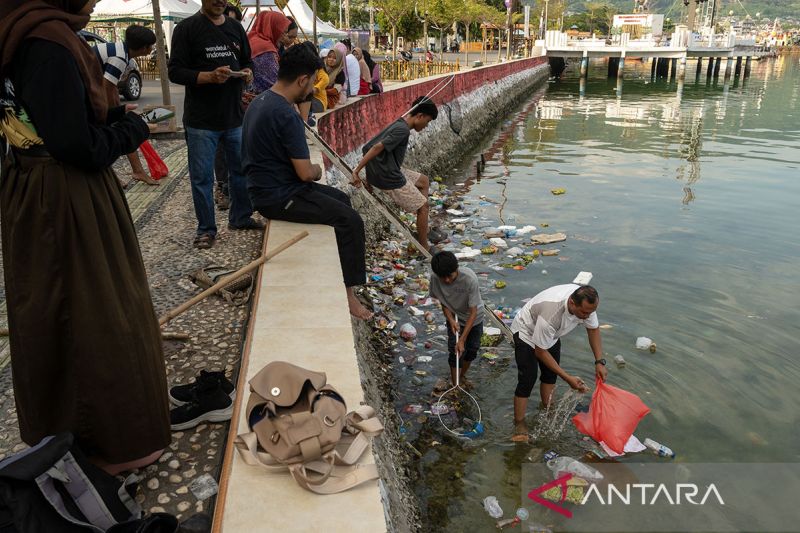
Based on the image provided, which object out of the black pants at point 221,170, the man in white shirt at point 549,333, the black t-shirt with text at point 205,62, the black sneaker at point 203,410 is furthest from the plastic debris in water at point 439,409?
the black pants at point 221,170

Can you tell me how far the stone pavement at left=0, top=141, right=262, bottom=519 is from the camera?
2.65 m

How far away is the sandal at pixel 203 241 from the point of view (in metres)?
5.29

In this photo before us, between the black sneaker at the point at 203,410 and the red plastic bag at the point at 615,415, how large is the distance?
2.64 m

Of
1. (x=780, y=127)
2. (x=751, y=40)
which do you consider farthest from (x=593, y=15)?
(x=780, y=127)

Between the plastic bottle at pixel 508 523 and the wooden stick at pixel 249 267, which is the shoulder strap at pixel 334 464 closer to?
the wooden stick at pixel 249 267

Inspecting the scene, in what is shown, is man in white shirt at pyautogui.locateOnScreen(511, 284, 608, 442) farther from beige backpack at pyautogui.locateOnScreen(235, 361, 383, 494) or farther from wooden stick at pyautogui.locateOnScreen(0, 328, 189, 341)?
wooden stick at pyautogui.locateOnScreen(0, 328, 189, 341)

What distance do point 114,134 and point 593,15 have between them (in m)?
118

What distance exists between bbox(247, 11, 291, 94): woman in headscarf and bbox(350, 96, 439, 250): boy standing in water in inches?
56.1

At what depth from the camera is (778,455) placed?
4773mm

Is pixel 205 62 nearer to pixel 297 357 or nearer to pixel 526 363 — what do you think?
pixel 297 357

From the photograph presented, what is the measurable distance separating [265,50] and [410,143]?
278 inches

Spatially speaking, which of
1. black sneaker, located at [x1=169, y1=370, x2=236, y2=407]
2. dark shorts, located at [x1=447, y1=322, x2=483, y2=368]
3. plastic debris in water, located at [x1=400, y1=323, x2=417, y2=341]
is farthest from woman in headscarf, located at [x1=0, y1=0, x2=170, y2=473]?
plastic debris in water, located at [x1=400, y1=323, x2=417, y2=341]

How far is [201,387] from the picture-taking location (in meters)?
3.01

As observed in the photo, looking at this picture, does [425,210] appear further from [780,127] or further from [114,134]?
[780,127]
